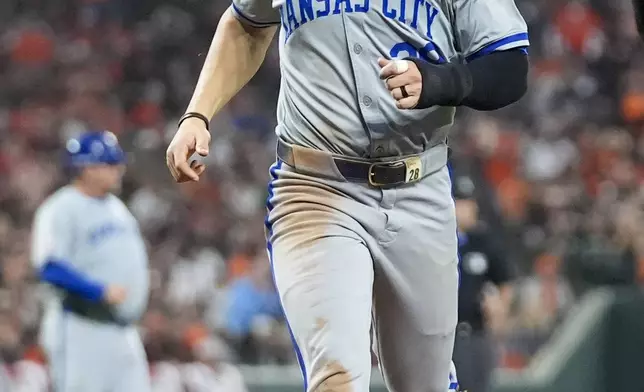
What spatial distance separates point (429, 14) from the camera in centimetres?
332

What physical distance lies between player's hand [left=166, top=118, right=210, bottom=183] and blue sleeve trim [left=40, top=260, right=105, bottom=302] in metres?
3.62

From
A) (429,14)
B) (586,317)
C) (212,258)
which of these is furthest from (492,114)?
(429,14)

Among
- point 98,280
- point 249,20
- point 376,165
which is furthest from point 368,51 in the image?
point 98,280

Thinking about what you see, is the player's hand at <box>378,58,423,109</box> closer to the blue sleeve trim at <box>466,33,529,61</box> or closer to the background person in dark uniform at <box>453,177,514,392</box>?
the blue sleeve trim at <box>466,33,529,61</box>

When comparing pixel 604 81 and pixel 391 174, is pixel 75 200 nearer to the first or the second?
pixel 391 174

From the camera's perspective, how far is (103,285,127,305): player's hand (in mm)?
6723

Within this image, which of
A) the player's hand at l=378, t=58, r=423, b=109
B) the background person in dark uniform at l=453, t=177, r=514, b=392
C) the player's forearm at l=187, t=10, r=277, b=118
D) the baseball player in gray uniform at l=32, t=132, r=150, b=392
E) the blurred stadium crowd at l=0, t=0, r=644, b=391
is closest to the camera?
the player's hand at l=378, t=58, r=423, b=109

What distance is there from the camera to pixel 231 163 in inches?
510

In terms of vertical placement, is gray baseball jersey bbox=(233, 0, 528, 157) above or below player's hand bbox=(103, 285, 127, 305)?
above

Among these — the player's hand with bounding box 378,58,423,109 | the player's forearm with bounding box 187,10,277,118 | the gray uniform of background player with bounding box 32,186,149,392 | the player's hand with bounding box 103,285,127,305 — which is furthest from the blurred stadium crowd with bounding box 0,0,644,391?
the player's hand with bounding box 378,58,423,109

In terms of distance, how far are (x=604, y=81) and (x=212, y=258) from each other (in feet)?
17.4

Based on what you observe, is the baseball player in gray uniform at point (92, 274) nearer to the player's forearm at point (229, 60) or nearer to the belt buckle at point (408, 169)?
the player's forearm at point (229, 60)

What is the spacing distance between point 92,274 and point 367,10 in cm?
425

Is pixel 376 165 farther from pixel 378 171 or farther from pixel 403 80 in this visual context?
pixel 403 80
